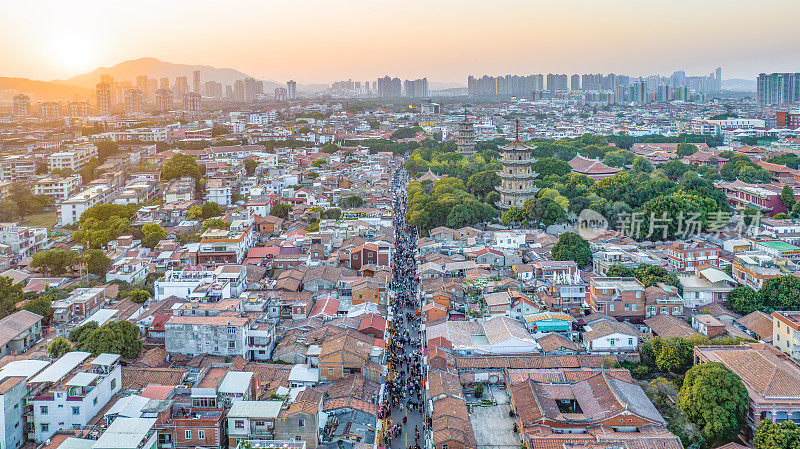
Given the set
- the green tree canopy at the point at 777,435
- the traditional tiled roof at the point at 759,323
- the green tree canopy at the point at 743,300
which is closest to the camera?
the green tree canopy at the point at 777,435

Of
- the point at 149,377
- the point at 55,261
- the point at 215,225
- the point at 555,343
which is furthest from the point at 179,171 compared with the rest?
the point at 555,343

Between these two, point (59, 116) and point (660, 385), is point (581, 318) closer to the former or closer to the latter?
point (660, 385)

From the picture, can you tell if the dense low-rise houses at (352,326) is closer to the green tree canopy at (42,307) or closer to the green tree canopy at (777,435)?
the green tree canopy at (42,307)

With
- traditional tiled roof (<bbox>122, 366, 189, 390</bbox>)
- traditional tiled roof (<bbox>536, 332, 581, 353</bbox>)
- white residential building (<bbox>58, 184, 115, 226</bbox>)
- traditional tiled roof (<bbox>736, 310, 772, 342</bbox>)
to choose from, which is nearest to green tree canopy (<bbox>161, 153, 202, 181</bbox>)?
white residential building (<bbox>58, 184, 115, 226</bbox>)

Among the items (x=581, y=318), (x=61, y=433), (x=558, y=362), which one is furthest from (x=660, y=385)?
(x=61, y=433)

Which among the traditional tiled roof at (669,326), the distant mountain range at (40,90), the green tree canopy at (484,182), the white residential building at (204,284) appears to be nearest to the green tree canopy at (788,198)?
the green tree canopy at (484,182)

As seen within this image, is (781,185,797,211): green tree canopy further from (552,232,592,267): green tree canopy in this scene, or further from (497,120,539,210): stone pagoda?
(552,232,592,267): green tree canopy
